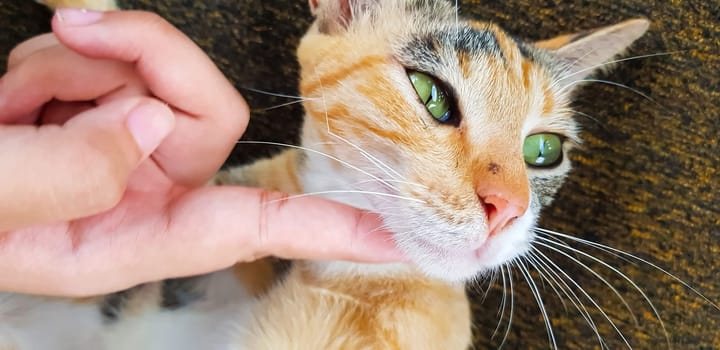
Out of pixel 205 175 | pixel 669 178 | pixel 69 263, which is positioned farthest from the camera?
pixel 669 178

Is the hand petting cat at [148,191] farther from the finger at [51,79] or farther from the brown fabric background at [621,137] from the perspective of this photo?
the brown fabric background at [621,137]

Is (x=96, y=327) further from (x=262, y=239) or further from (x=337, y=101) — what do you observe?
(x=337, y=101)

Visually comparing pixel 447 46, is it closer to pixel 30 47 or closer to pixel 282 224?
pixel 282 224

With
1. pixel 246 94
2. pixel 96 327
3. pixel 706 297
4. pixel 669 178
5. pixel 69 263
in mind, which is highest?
pixel 669 178

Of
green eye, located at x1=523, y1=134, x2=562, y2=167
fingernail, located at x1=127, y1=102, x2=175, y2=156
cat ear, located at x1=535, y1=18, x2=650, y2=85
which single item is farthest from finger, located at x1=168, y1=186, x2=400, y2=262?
cat ear, located at x1=535, y1=18, x2=650, y2=85

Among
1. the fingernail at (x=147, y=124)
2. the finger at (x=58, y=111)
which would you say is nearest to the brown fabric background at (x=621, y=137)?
the finger at (x=58, y=111)

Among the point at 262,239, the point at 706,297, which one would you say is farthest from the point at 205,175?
the point at 706,297
